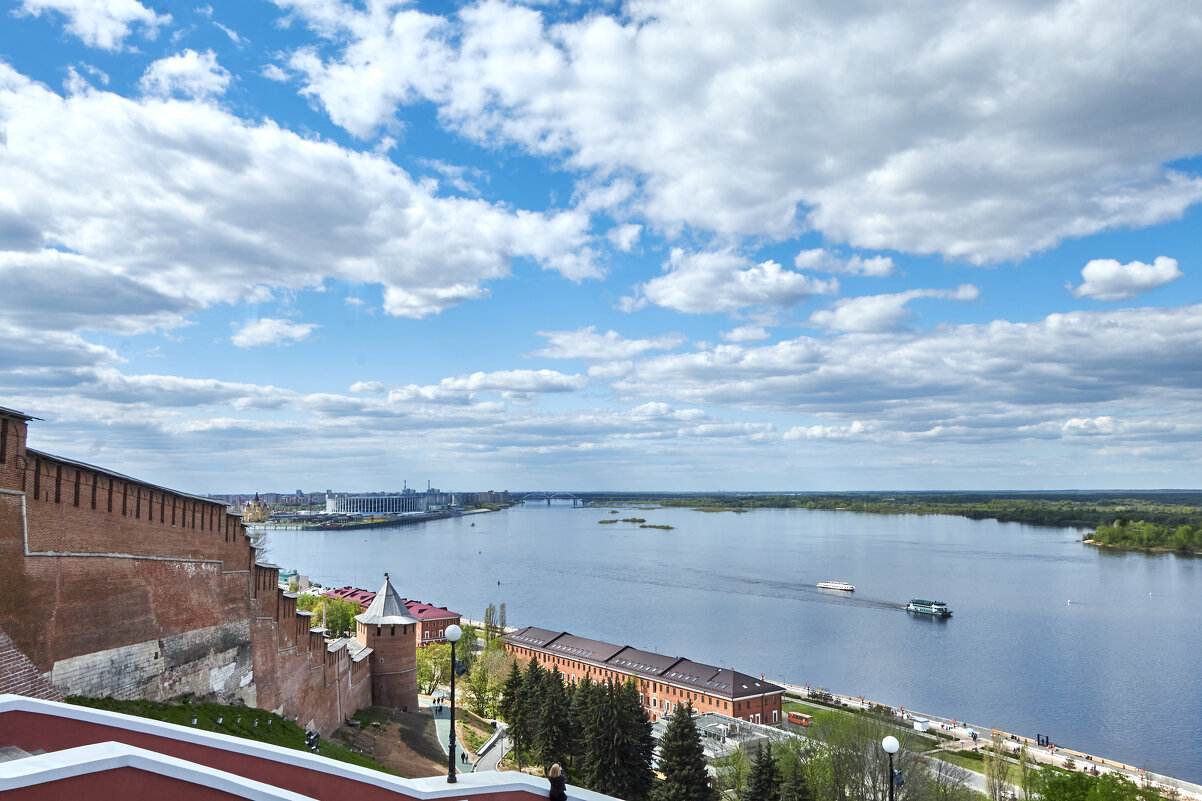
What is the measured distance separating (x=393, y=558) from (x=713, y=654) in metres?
66.8

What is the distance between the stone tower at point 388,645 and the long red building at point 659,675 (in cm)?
1117

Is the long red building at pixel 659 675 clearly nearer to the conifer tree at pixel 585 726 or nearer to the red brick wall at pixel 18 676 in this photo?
the conifer tree at pixel 585 726

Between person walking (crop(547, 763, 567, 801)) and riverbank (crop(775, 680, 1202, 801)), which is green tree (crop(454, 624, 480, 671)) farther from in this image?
person walking (crop(547, 763, 567, 801))

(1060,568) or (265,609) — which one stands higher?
(265,609)

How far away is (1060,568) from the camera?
86.9 meters

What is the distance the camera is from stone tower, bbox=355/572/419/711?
1075 inches

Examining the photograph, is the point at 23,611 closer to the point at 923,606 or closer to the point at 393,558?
the point at 923,606

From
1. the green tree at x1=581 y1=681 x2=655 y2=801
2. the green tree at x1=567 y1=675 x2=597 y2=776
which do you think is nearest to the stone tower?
the green tree at x1=567 y1=675 x2=597 y2=776

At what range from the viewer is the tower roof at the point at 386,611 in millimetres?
27297

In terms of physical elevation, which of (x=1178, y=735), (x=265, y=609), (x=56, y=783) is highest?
(x=56, y=783)

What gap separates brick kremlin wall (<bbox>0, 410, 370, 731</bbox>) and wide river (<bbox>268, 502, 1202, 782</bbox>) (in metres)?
35.5

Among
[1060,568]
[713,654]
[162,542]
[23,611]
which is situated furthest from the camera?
[1060,568]

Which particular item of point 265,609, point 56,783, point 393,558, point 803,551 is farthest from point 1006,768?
point 393,558

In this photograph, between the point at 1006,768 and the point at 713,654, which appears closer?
the point at 1006,768
